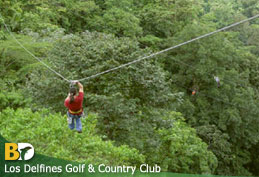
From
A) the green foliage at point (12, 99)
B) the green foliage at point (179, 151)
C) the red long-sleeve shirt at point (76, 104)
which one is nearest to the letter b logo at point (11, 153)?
the red long-sleeve shirt at point (76, 104)

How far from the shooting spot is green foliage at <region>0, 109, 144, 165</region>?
5.47m

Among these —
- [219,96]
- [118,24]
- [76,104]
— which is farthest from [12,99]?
[219,96]

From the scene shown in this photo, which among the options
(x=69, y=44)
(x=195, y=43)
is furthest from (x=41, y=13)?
(x=195, y=43)

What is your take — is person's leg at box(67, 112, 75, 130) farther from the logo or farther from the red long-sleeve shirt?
the logo

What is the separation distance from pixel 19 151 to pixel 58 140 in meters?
0.69

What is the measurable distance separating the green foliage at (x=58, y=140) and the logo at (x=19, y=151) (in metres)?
0.11

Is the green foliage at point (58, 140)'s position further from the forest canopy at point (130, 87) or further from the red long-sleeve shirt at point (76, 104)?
the red long-sleeve shirt at point (76, 104)

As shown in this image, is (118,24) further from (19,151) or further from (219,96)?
(19,151)

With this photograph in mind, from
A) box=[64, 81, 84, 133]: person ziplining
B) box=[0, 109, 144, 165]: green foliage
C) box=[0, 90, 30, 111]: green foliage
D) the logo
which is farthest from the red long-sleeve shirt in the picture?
box=[0, 90, 30, 111]: green foliage

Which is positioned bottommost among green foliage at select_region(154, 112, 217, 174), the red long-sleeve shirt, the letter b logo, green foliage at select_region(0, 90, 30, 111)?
A: green foliage at select_region(154, 112, 217, 174)

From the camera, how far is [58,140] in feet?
18.8

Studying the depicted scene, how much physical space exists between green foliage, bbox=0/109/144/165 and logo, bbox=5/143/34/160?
0.11m

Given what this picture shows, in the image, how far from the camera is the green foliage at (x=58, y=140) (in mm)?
5469

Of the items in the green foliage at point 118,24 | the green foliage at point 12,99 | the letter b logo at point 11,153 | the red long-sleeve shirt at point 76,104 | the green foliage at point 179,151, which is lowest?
the green foliage at point 179,151
